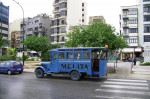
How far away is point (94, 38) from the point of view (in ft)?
57.9

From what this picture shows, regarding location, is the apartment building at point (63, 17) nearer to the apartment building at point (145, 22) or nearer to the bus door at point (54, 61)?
the apartment building at point (145, 22)

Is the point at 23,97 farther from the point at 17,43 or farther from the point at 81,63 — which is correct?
the point at 17,43

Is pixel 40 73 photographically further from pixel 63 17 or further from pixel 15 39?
pixel 15 39

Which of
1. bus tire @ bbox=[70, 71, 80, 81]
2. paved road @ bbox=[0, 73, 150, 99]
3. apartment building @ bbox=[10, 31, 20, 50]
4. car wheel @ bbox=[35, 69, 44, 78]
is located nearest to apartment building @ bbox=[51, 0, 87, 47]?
apartment building @ bbox=[10, 31, 20, 50]

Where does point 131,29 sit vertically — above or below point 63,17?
below

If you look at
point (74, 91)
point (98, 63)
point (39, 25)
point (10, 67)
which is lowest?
point (74, 91)

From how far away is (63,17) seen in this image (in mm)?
55875

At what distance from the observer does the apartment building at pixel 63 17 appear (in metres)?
55.8

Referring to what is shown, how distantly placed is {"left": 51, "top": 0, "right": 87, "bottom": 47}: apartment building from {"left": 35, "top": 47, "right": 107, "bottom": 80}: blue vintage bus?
40967 millimetres

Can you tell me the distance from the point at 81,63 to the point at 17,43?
6594 cm

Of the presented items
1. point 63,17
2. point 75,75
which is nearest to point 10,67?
point 75,75

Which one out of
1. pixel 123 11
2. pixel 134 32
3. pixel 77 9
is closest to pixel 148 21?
pixel 134 32

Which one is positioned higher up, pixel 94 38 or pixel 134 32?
pixel 134 32

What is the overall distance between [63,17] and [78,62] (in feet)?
146
